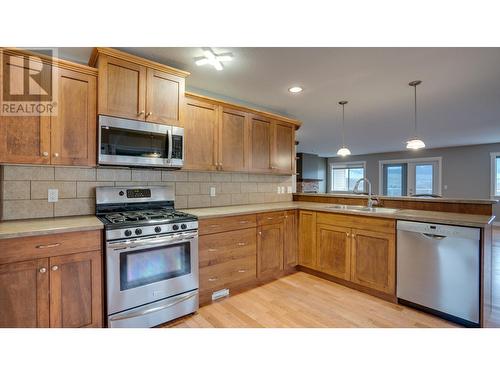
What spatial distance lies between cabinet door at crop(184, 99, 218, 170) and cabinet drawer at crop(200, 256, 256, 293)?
1.09 meters

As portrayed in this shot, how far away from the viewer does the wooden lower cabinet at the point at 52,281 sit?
148cm

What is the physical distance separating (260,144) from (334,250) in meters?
1.65

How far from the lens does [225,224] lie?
8.14 feet

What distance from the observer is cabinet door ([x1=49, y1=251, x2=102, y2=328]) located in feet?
5.26

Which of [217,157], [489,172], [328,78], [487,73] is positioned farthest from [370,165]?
[217,157]

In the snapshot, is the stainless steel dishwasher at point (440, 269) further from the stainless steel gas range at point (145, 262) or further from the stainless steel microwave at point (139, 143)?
the stainless steel microwave at point (139, 143)

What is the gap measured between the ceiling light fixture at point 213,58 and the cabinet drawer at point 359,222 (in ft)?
6.69

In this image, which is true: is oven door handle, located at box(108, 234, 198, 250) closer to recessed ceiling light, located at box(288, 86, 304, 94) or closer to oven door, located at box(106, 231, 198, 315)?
oven door, located at box(106, 231, 198, 315)

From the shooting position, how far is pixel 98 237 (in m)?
1.76

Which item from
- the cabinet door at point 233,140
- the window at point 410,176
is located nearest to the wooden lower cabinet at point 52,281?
the cabinet door at point 233,140

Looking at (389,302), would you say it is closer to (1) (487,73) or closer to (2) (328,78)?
(2) (328,78)
